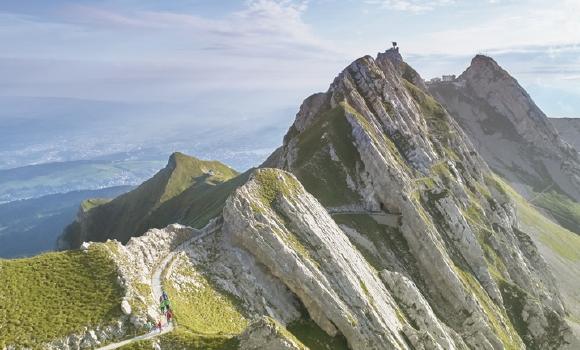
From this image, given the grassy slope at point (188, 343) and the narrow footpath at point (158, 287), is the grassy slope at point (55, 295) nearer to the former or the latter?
the narrow footpath at point (158, 287)

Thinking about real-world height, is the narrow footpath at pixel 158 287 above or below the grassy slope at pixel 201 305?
above

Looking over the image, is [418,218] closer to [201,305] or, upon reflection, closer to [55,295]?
[201,305]

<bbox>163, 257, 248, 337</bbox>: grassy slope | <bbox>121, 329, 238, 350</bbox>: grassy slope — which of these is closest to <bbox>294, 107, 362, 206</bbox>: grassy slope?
<bbox>163, 257, 248, 337</bbox>: grassy slope

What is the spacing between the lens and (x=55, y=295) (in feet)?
147

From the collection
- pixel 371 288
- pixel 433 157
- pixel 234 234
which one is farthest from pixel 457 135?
pixel 234 234

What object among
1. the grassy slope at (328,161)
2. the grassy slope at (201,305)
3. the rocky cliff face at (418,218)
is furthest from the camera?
the grassy slope at (328,161)

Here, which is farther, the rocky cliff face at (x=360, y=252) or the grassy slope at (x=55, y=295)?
the rocky cliff face at (x=360, y=252)

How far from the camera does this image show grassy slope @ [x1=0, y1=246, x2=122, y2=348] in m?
40.1

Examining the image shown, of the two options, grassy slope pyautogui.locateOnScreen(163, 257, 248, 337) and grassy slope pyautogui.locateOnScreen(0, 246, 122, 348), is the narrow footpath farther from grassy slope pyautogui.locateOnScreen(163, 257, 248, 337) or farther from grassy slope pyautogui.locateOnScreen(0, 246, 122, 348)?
grassy slope pyautogui.locateOnScreen(0, 246, 122, 348)

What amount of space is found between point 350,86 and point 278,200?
82024 millimetres

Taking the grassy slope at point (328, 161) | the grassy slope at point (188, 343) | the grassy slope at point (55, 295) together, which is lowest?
the grassy slope at point (188, 343)

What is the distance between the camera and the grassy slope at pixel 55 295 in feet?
132

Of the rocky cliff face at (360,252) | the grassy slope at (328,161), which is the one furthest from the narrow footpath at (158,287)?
the grassy slope at (328,161)

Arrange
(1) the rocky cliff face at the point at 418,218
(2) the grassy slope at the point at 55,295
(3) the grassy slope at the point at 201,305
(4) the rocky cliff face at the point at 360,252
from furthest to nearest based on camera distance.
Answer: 1. (1) the rocky cliff face at the point at 418,218
2. (4) the rocky cliff face at the point at 360,252
3. (3) the grassy slope at the point at 201,305
4. (2) the grassy slope at the point at 55,295
